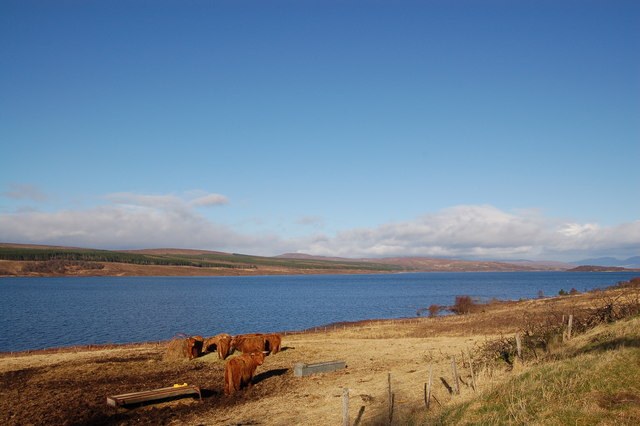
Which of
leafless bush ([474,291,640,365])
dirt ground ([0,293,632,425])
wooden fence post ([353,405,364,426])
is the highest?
leafless bush ([474,291,640,365])

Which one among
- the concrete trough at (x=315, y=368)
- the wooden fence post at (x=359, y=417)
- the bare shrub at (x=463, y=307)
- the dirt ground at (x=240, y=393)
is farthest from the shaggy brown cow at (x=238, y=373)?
the bare shrub at (x=463, y=307)

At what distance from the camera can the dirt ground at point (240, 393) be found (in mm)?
16391

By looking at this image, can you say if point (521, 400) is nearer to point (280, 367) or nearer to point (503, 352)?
point (503, 352)

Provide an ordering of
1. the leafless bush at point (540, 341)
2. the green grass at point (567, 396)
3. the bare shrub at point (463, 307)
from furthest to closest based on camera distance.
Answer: the bare shrub at point (463, 307) < the leafless bush at point (540, 341) < the green grass at point (567, 396)

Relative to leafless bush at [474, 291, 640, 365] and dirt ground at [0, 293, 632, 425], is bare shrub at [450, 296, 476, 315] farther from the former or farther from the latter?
leafless bush at [474, 291, 640, 365]

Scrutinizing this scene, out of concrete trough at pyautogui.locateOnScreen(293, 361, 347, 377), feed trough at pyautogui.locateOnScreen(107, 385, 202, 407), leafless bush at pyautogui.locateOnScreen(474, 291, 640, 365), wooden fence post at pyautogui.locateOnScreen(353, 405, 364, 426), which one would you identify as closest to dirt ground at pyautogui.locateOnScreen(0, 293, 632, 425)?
wooden fence post at pyautogui.locateOnScreen(353, 405, 364, 426)

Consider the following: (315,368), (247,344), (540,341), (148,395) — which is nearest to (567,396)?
(540,341)

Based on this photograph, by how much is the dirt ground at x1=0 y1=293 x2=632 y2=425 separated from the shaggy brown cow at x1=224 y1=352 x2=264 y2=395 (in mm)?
495

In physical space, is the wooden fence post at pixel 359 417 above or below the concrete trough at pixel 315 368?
above

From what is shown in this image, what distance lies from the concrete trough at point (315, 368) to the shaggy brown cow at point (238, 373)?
272cm

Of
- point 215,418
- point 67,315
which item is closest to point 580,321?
point 215,418

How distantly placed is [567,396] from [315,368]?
13846 mm

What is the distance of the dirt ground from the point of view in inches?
645

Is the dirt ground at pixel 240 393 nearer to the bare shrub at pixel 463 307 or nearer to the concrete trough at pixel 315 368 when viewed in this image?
the concrete trough at pixel 315 368
